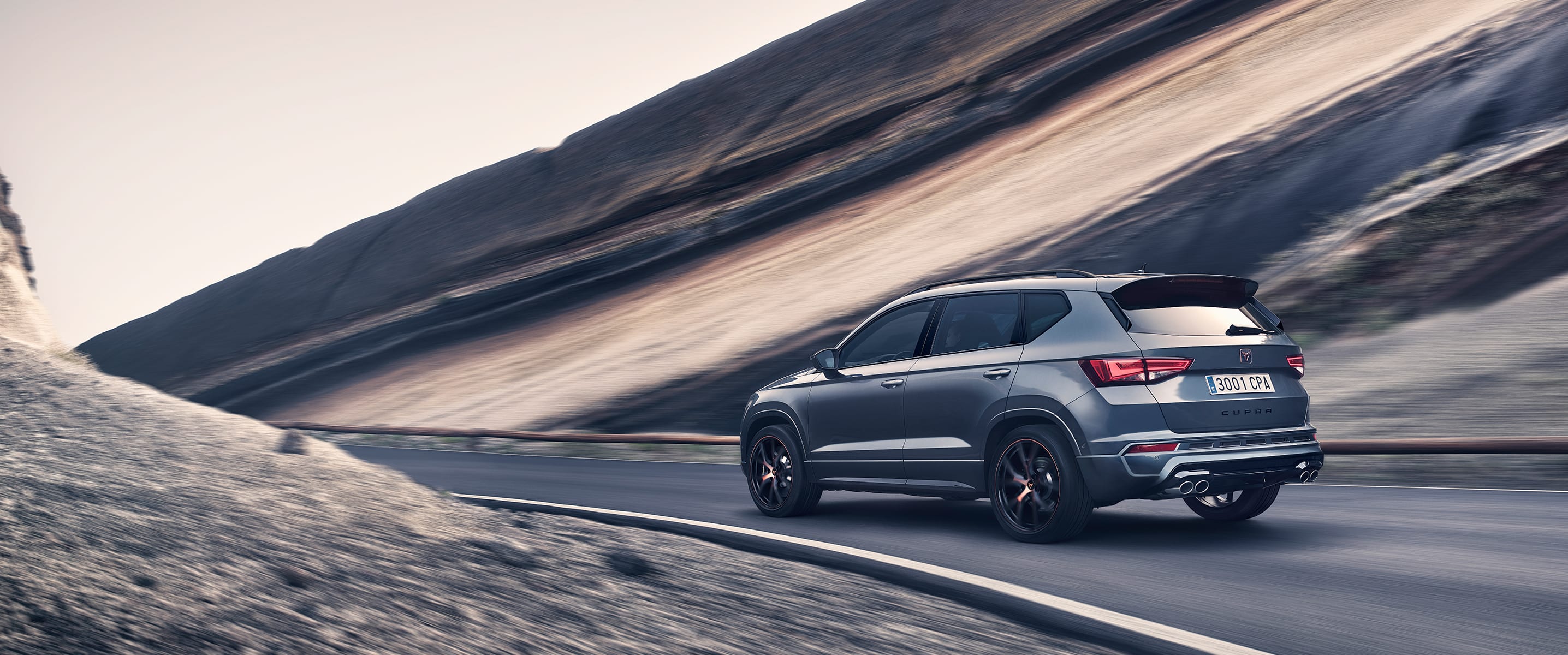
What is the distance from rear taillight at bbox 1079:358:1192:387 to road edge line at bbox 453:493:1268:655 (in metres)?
1.41

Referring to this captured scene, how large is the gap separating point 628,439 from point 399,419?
17528 mm

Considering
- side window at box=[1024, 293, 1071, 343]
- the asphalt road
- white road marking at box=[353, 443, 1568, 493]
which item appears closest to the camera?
the asphalt road

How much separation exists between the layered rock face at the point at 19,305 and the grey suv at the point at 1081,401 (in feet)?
26.5

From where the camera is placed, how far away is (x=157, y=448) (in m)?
6.94

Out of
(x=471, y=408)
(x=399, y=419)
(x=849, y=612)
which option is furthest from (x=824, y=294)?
(x=849, y=612)

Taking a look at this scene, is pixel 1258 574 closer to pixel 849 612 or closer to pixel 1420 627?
pixel 1420 627

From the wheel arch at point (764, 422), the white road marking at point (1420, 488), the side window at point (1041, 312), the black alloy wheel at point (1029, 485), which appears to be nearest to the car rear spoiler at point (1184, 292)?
the side window at point (1041, 312)

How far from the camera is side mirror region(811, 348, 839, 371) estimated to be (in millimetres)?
8656

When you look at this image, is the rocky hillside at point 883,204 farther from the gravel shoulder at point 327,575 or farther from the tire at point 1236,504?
the gravel shoulder at point 327,575

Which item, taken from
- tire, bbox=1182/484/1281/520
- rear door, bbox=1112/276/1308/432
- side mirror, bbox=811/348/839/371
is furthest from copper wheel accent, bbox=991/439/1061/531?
side mirror, bbox=811/348/839/371

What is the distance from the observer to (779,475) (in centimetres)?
918

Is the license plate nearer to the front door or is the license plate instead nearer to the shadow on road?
the shadow on road

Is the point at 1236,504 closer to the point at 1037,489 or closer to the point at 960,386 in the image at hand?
the point at 1037,489

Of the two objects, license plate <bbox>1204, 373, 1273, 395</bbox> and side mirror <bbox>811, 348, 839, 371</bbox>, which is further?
side mirror <bbox>811, 348, 839, 371</bbox>
